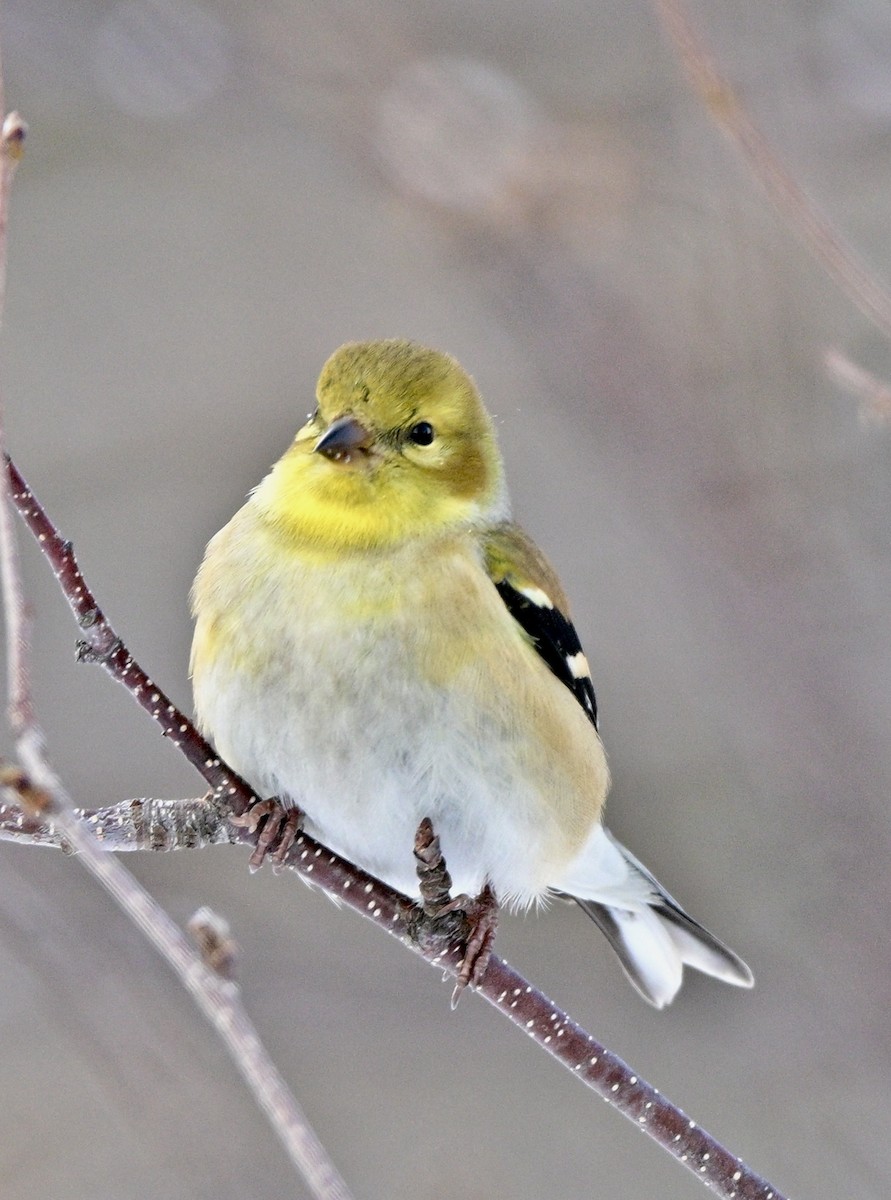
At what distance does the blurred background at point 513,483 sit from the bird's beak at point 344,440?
90cm

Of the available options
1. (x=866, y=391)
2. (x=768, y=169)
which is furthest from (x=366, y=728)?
(x=768, y=169)

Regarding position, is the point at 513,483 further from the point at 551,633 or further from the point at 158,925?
the point at 158,925

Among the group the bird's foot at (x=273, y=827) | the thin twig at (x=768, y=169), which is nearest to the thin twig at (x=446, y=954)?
the bird's foot at (x=273, y=827)

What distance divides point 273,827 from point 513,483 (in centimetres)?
267

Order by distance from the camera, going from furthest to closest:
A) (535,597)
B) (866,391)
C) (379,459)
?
(535,597), (379,459), (866,391)

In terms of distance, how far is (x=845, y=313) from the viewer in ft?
13.1

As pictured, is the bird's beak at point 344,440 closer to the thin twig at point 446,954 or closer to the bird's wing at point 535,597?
the bird's wing at point 535,597

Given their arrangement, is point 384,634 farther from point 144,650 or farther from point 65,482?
point 65,482

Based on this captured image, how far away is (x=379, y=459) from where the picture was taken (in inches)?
99.1

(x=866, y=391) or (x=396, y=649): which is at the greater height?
(x=866, y=391)

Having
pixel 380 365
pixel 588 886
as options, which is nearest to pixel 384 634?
pixel 380 365

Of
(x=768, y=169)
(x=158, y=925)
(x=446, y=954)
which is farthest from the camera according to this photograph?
(x=446, y=954)

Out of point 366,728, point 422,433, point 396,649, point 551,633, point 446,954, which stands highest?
point 422,433

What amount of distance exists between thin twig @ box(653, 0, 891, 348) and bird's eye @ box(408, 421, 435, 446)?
89cm
